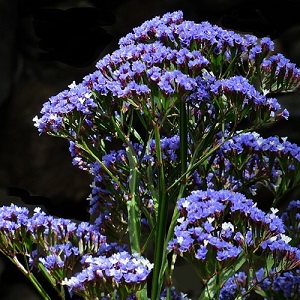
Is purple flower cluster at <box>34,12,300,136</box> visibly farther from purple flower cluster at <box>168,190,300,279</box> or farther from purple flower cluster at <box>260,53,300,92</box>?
purple flower cluster at <box>168,190,300,279</box>

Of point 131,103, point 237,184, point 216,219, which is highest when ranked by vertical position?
point 131,103

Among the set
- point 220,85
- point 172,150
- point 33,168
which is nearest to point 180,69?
point 220,85

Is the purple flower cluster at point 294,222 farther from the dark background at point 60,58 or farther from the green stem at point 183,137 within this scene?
the dark background at point 60,58

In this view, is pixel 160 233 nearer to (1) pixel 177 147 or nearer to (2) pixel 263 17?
(1) pixel 177 147

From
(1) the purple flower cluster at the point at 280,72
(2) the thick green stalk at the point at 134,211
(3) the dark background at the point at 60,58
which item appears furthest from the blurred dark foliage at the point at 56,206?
(1) the purple flower cluster at the point at 280,72

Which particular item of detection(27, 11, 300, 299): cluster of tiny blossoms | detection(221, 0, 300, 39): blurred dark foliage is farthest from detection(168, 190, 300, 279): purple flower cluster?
detection(221, 0, 300, 39): blurred dark foliage

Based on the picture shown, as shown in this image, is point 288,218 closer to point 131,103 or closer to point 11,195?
point 131,103
